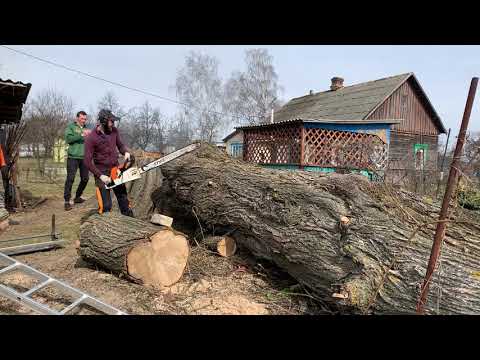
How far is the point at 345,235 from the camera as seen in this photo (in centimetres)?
277

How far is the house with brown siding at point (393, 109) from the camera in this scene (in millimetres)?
16266

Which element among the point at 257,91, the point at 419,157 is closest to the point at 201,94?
the point at 257,91

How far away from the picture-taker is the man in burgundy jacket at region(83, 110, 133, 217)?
14.0ft

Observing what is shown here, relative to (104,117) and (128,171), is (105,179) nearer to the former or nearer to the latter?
(128,171)

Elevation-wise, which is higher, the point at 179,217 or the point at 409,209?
the point at 409,209

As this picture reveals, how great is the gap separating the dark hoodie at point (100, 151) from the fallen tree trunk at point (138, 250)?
1086mm

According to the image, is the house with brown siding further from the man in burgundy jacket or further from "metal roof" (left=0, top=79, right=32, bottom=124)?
the man in burgundy jacket

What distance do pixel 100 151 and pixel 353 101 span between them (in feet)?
50.8

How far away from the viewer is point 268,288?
3.53m

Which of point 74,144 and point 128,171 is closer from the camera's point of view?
point 128,171

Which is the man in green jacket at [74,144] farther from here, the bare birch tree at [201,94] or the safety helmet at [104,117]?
the bare birch tree at [201,94]
